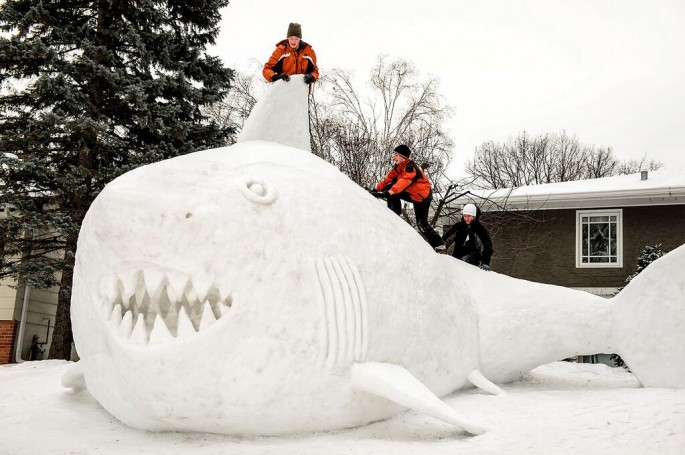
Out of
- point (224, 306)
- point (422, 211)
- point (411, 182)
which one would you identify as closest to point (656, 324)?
point (422, 211)

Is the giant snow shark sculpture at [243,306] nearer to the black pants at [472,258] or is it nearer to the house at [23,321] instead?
the black pants at [472,258]

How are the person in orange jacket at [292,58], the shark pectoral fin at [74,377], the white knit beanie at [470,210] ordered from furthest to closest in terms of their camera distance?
the white knit beanie at [470,210]
the person in orange jacket at [292,58]
the shark pectoral fin at [74,377]

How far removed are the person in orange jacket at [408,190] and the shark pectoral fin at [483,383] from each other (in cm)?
154

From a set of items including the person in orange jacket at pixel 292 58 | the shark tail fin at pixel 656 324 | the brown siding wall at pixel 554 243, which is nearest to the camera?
the shark tail fin at pixel 656 324

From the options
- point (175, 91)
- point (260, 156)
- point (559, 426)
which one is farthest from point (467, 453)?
point (175, 91)

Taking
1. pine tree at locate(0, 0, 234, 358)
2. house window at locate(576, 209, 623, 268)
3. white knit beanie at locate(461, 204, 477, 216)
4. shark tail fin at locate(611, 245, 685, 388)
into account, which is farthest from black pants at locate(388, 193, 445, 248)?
house window at locate(576, 209, 623, 268)

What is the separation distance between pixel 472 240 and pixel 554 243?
9985 millimetres

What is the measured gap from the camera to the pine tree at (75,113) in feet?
36.3

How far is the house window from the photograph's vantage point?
15.4 m

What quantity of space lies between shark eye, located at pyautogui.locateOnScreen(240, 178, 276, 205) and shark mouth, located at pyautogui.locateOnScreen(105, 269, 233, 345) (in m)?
0.65

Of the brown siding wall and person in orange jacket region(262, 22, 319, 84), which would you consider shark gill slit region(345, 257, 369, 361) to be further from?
the brown siding wall

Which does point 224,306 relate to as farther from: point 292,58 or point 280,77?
point 292,58

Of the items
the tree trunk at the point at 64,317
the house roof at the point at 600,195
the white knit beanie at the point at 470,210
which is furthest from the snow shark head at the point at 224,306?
the house roof at the point at 600,195

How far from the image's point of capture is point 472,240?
6.80m
